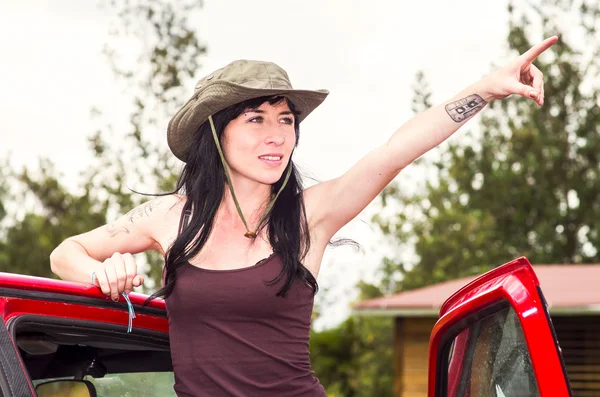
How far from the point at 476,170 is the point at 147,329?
2854cm

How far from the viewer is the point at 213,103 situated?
2.63 m

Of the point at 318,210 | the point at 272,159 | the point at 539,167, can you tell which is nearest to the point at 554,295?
the point at 318,210

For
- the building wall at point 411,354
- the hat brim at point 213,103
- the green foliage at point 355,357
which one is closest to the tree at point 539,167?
the green foliage at point 355,357

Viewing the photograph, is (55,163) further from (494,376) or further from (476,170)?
(494,376)

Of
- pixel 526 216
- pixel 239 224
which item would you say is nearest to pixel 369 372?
pixel 526 216

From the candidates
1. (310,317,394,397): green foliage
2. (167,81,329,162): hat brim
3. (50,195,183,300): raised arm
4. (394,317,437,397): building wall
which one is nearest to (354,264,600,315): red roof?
(394,317,437,397): building wall

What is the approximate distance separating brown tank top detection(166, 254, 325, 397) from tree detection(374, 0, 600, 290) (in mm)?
24266

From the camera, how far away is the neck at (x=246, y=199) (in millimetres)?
2670

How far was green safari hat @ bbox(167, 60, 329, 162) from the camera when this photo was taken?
2.58 metres

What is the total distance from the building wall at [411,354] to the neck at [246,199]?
14.5 meters

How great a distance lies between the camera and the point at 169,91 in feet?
55.5

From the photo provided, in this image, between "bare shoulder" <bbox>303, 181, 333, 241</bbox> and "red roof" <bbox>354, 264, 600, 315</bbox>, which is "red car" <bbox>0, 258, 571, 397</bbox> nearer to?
"bare shoulder" <bbox>303, 181, 333, 241</bbox>

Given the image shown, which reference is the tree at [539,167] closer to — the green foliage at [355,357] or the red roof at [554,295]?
the green foliage at [355,357]

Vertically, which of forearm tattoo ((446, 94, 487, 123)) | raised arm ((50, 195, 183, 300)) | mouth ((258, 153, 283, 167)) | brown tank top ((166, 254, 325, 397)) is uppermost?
forearm tattoo ((446, 94, 487, 123))
